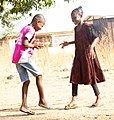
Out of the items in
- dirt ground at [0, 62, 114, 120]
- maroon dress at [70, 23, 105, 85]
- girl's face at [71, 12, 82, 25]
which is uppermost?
girl's face at [71, 12, 82, 25]

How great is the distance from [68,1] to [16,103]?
18.7 ft

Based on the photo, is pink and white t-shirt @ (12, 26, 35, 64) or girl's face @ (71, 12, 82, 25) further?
girl's face @ (71, 12, 82, 25)

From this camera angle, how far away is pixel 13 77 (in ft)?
41.3

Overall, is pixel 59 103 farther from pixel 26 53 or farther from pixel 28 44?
pixel 28 44

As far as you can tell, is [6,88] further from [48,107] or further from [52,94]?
[48,107]

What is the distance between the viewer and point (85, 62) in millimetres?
6543

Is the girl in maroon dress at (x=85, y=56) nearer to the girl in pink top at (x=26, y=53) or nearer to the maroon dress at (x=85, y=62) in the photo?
the maroon dress at (x=85, y=62)

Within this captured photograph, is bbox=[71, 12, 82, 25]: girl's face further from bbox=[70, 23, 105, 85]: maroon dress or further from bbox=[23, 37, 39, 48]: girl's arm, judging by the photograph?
bbox=[23, 37, 39, 48]: girl's arm

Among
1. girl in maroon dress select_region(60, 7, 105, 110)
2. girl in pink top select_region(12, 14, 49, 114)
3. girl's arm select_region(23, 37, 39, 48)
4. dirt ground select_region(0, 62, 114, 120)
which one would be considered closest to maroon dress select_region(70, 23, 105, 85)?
girl in maroon dress select_region(60, 7, 105, 110)

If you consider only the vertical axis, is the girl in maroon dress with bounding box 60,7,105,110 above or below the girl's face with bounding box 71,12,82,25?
below

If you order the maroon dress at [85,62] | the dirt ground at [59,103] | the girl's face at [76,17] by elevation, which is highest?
the girl's face at [76,17]

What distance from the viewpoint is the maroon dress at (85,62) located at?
21.4 ft

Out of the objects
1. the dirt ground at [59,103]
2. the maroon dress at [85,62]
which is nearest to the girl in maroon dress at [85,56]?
the maroon dress at [85,62]

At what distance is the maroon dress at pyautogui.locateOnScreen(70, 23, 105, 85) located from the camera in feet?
21.4
